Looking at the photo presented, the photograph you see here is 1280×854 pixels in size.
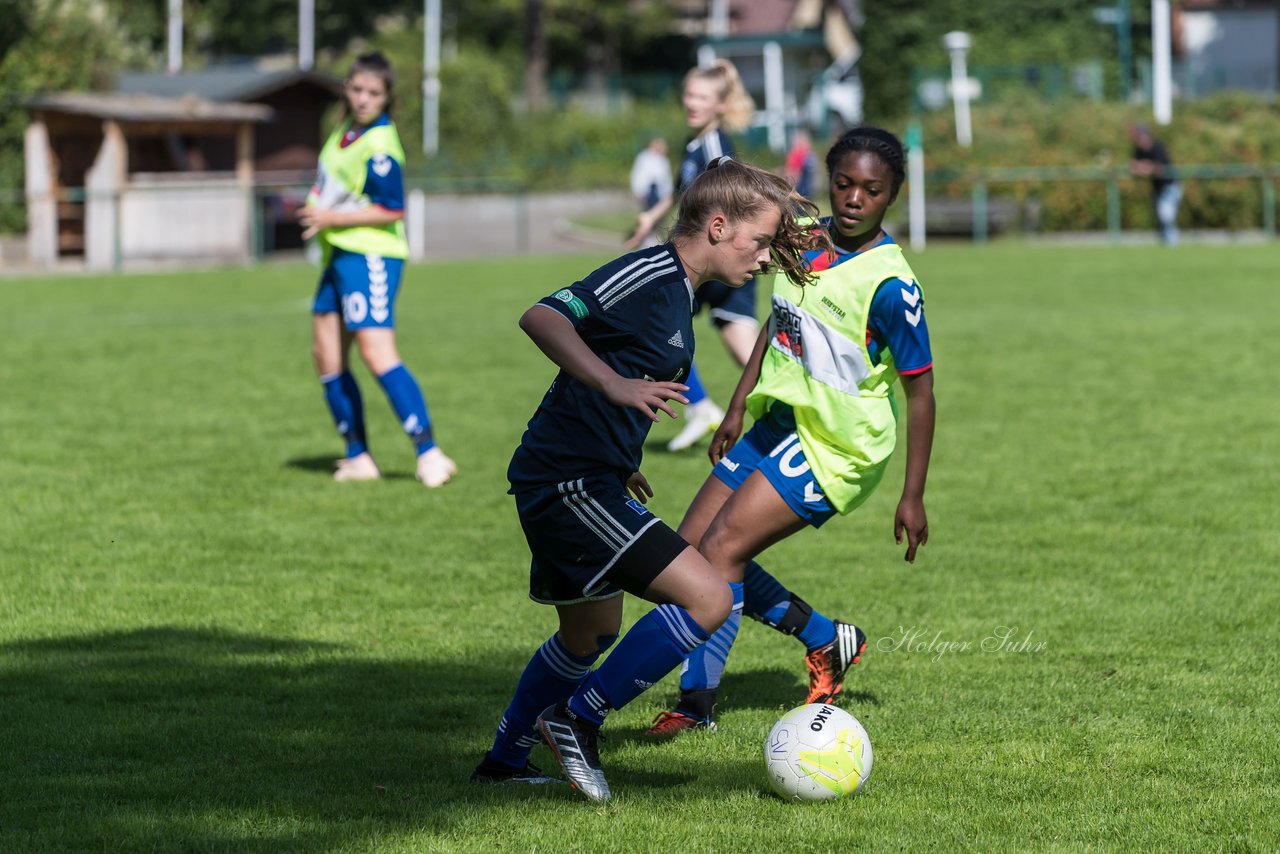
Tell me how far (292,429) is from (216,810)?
24.2ft

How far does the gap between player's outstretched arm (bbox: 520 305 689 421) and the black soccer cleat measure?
939mm

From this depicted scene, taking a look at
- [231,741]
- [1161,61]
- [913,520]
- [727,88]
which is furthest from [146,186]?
[913,520]

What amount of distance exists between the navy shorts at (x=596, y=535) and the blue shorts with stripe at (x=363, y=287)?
5.23 meters

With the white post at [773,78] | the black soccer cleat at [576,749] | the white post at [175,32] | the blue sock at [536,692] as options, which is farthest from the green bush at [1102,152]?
the white post at [175,32]

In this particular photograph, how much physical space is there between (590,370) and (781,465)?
1146mm

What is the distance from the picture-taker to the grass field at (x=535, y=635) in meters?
4.43

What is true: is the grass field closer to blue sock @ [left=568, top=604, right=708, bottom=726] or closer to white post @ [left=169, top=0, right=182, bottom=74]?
blue sock @ [left=568, top=604, right=708, bottom=726]

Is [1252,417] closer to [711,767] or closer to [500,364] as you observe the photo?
[500,364]

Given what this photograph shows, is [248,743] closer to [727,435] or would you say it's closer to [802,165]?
[727,435]

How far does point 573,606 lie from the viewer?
4566 millimetres

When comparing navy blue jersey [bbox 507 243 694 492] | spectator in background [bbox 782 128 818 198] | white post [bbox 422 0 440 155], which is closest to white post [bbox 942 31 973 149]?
spectator in background [bbox 782 128 818 198]

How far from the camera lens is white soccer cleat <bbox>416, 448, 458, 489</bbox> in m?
9.59

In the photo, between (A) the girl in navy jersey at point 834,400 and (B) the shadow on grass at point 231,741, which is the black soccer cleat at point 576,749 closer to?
(B) the shadow on grass at point 231,741

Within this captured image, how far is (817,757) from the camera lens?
178 inches
